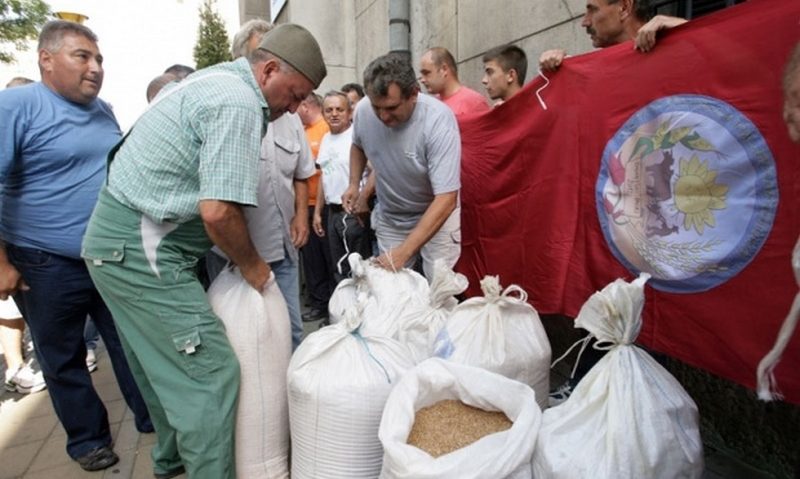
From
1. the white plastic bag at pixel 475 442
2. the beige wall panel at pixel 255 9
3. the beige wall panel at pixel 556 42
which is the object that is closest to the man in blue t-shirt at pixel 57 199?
the white plastic bag at pixel 475 442

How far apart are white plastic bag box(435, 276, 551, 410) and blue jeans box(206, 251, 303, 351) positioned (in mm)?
1022

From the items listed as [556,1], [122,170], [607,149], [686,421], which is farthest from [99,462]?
[556,1]

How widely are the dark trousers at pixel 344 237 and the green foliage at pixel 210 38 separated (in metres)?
22.5

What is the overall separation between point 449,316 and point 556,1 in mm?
2755

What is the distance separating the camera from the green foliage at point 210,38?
24.1 m

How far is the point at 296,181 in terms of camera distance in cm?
289

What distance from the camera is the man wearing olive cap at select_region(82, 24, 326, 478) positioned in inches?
66.0

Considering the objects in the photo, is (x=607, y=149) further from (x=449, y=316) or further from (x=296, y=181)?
(x=296, y=181)

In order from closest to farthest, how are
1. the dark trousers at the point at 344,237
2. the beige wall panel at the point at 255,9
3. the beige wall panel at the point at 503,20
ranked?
the beige wall panel at the point at 503,20
the dark trousers at the point at 344,237
the beige wall panel at the point at 255,9

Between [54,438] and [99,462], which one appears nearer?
[99,462]

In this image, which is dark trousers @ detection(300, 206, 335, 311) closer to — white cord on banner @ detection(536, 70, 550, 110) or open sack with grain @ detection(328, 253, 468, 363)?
open sack with grain @ detection(328, 253, 468, 363)

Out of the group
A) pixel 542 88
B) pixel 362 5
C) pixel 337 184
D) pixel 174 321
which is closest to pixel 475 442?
pixel 174 321

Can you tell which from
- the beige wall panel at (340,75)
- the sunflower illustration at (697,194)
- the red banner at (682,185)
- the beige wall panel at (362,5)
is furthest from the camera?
the beige wall panel at (340,75)

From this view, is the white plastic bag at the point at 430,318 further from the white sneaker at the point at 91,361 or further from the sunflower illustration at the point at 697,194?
the white sneaker at the point at 91,361
